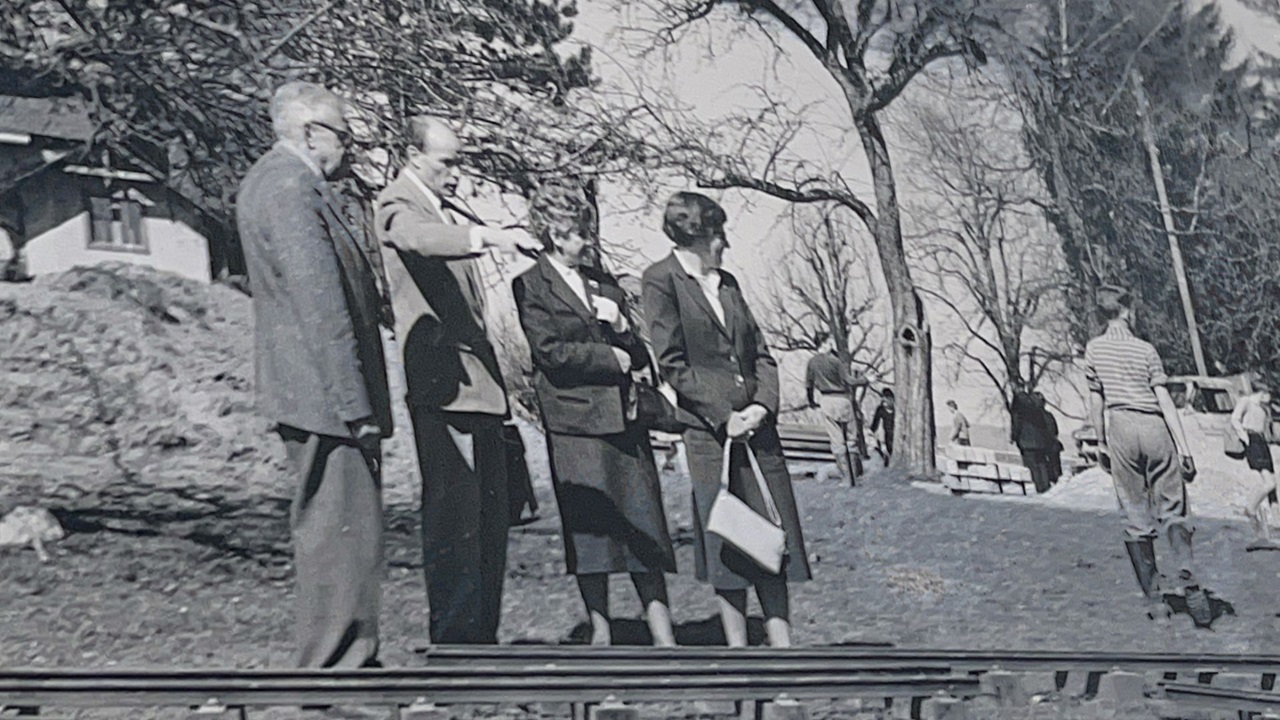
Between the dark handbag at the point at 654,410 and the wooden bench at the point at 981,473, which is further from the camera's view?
the wooden bench at the point at 981,473

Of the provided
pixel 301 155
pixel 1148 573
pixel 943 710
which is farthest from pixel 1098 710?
pixel 301 155

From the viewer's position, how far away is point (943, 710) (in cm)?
747

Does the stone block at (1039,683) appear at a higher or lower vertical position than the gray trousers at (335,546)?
lower

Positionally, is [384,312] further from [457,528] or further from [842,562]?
[842,562]

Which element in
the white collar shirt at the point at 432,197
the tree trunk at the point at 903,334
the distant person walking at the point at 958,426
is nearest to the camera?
the white collar shirt at the point at 432,197

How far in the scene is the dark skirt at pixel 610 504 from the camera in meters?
7.29

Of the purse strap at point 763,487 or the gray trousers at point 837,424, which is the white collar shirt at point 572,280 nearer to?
the purse strap at point 763,487

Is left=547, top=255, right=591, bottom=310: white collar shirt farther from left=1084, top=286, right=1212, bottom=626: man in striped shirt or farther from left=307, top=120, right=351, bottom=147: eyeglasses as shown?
left=1084, top=286, right=1212, bottom=626: man in striped shirt

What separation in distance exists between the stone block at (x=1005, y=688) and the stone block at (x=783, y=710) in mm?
1217

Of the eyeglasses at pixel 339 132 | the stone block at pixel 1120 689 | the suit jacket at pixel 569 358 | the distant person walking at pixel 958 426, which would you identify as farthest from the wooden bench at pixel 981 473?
the eyeglasses at pixel 339 132

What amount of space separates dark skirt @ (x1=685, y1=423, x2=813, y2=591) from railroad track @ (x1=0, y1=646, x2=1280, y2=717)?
1.19 ft

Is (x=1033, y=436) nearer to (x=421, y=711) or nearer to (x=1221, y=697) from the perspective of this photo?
(x=1221, y=697)

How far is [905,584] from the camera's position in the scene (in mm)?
8367

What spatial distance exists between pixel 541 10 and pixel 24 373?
2.97 metres
